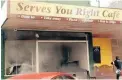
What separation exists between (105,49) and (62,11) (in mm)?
6026

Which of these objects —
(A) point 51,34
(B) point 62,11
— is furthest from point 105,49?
(B) point 62,11

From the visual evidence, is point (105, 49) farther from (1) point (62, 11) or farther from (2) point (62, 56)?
(1) point (62, 11)

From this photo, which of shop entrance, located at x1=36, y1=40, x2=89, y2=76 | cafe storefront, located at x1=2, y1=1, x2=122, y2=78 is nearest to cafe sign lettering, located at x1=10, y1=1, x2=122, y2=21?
cafe storefront, located at x1=2, y1=1, x2=122, y2=78

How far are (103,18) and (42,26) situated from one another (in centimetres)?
337

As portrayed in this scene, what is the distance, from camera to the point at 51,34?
18375 millimetres

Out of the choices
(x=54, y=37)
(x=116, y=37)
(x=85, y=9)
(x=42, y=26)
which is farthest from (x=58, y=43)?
(x=116, y=37)

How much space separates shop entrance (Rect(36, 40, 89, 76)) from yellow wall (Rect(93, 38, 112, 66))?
1.35 metres

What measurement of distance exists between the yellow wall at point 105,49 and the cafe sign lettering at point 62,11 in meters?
3.42

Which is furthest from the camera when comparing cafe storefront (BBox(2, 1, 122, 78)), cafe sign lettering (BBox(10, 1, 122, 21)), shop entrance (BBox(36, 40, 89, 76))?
shop entrance (BBox(36, 40, 89, 76))

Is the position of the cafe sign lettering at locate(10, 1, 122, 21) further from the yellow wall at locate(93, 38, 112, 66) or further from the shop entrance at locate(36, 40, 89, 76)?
the yellow wall at locate(93, 38, 112, 66)

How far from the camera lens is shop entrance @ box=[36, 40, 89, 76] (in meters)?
18.0

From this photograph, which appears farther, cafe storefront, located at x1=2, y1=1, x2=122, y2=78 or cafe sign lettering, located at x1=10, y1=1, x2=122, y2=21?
cafe storefront, located at x1=2, y1=1, x2=122, y2=78

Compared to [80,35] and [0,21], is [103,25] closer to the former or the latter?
[80,35]

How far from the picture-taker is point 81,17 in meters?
16.2
